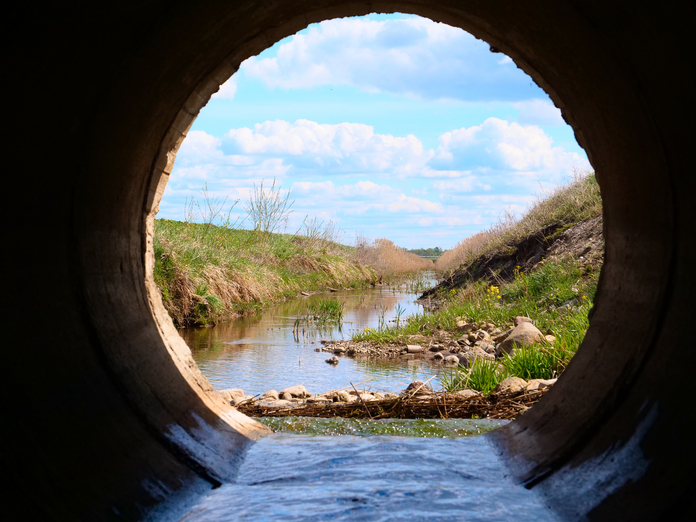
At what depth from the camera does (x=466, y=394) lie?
18.7 ft

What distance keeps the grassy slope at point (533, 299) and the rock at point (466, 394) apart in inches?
8.5

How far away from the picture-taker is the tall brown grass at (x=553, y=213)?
14406mm

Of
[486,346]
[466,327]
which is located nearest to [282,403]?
[486,346]

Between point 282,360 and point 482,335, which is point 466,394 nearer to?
point 282,360

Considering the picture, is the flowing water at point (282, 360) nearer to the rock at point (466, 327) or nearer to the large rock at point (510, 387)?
the large rock at point (510, 387)

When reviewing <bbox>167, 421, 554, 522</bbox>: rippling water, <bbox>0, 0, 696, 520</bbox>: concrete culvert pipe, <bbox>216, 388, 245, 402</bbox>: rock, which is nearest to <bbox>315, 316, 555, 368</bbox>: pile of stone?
<bbox>216, 388, 245, 402</bbox>: rock

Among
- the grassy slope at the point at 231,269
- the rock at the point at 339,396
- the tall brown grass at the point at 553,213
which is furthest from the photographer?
the tall brown grass at the point at 553,213

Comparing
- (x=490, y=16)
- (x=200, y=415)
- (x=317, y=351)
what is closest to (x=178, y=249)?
(x=317, y=351)

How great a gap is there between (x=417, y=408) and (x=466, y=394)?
71 cm

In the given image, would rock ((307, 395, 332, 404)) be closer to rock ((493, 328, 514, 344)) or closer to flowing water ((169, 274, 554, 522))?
flowing water ((169, 274, 554, 522))

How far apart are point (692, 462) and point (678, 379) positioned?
412mm

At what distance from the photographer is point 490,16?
3412 millimetres

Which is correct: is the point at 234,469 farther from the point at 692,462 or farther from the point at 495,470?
the point at 692,462

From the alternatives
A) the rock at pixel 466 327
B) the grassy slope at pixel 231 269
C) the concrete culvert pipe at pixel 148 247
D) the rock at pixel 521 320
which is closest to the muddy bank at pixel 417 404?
the concrete culvert pipe at pixel 148 247
